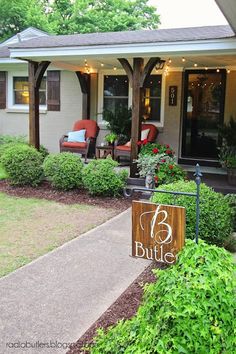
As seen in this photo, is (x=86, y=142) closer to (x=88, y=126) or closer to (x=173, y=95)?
(x=88, y=126)

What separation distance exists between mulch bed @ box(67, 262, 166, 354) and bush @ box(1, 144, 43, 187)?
4.71m

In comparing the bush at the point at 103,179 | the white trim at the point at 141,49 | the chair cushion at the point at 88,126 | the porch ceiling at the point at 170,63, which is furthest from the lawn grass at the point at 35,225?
the chair cushion at the point at 88,126

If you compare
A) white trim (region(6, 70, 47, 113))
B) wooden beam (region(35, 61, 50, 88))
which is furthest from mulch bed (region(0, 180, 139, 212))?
white trim (region(6, 70, 47, 113))

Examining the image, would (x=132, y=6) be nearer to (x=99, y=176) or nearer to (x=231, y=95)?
(x=231, y=95)

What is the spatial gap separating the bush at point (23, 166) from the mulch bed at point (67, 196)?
17cm

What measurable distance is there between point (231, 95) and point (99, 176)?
Result: 430 centimetres

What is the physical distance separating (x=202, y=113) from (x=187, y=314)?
868 cm

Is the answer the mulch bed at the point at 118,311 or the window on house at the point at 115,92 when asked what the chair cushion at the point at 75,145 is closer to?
the window on house at the point at 115,92

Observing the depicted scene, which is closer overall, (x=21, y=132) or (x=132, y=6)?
(x=21, y=132)

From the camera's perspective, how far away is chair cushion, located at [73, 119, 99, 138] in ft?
34.2

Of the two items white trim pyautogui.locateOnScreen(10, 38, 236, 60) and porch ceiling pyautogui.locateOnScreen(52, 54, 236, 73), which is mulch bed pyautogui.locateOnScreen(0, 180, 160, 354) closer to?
white trim pyautogui.locateOnScreen(10, 38, 236, 60)

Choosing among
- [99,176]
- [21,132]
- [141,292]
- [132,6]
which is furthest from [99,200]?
[132,6]

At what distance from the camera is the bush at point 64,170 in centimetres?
753

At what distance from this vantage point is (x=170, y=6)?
1388 inches
